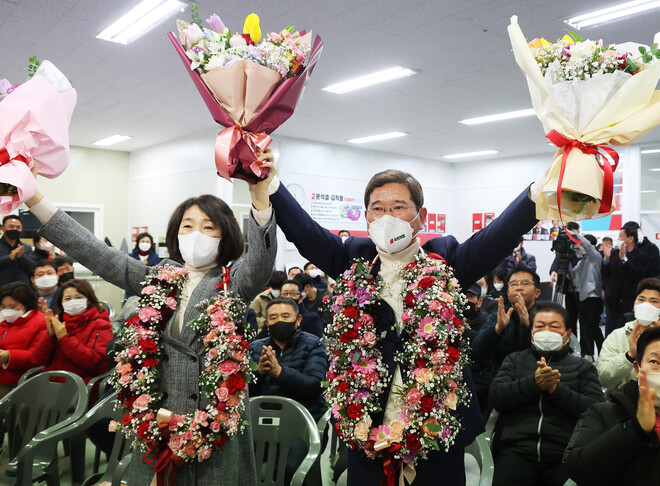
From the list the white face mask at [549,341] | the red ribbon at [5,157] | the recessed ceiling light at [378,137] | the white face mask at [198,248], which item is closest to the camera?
the red ribbon at [5,157]

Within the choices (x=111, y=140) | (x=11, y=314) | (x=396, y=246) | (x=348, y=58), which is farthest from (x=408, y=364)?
(x=111, y=140)

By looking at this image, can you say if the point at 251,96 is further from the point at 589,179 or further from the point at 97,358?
the point at 97,358

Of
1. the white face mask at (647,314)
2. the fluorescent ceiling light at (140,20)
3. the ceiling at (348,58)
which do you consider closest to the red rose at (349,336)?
the white face mask at (647,314)

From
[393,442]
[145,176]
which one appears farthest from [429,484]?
[145,176]

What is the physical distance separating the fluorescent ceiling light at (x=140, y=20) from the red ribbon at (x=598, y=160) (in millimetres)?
4634

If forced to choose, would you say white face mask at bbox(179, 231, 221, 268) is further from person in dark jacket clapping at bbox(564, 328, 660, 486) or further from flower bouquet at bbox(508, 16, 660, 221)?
person in dark jacket clapping at bbox(564, 328, 660, 486)

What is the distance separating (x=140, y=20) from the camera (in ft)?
18.3

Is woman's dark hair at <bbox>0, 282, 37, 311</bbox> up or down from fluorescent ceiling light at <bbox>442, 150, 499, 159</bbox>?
down

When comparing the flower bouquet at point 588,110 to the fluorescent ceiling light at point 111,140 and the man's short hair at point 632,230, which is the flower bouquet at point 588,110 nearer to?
the man's short hair at point 632,230

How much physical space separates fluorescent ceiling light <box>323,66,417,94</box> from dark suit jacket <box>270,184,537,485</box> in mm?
5523

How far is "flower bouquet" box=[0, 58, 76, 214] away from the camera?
1589mm

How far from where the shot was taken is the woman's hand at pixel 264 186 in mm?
1599

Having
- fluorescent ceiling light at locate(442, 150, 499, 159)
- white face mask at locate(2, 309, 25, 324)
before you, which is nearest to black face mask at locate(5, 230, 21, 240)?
white face mask at locate(2, 309, 25, 324)

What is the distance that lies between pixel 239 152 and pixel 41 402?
8.43ft
